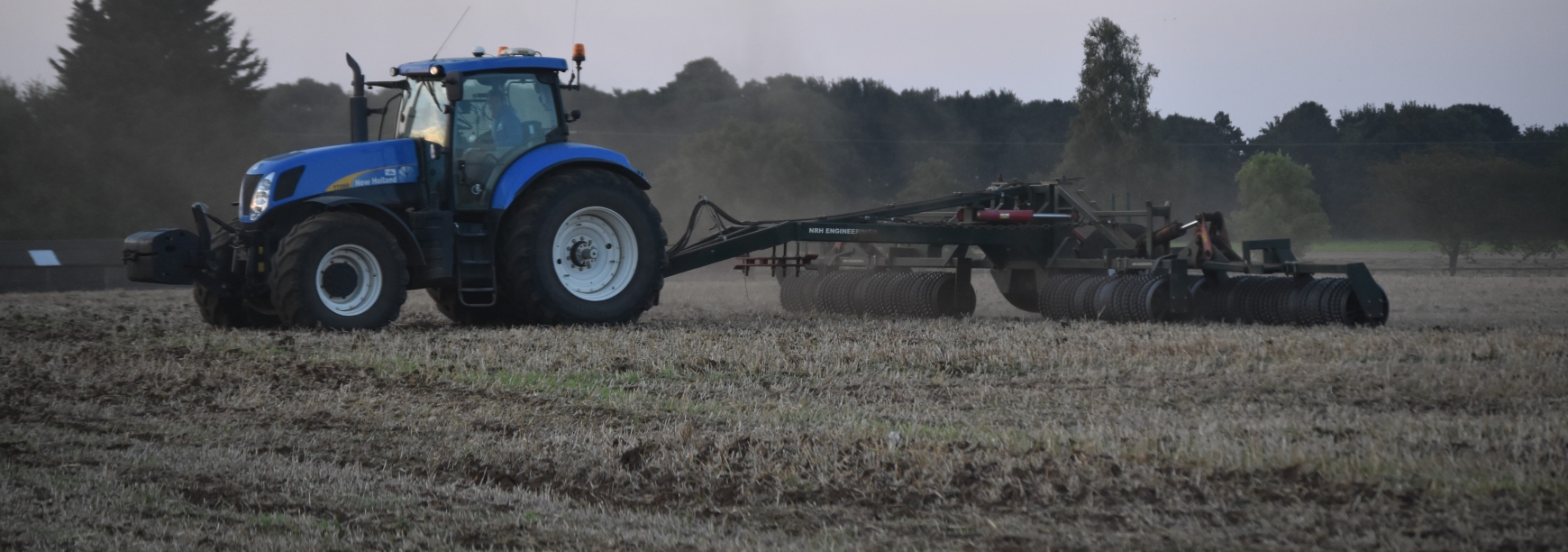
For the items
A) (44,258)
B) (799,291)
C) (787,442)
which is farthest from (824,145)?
(787,442)

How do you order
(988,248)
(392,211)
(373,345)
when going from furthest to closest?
1. (988,248)
2. (392,211)
3. (373,345)

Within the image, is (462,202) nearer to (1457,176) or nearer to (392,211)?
(392,211)

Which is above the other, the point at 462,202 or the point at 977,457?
the point at 462,202

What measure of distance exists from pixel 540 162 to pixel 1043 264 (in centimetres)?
475

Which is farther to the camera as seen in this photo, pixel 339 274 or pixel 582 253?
pixel 582 253

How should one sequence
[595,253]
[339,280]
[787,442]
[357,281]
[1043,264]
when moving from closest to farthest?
[787,442] < [339,280] < [357,281] < [595,253] < [1043,264]

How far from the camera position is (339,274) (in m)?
9.15

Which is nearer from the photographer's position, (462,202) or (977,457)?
(977,457)

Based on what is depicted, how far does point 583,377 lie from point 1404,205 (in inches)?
1274

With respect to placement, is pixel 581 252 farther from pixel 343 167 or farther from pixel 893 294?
pixel 893 294

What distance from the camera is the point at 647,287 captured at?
34.2 feet

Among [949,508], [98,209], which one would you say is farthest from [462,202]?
[98,209]

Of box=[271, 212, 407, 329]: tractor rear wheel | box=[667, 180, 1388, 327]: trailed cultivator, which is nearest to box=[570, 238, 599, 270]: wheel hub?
box=[667, 180, 1388, 327]: trailed cultivator

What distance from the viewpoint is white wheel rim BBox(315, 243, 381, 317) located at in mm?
9078
